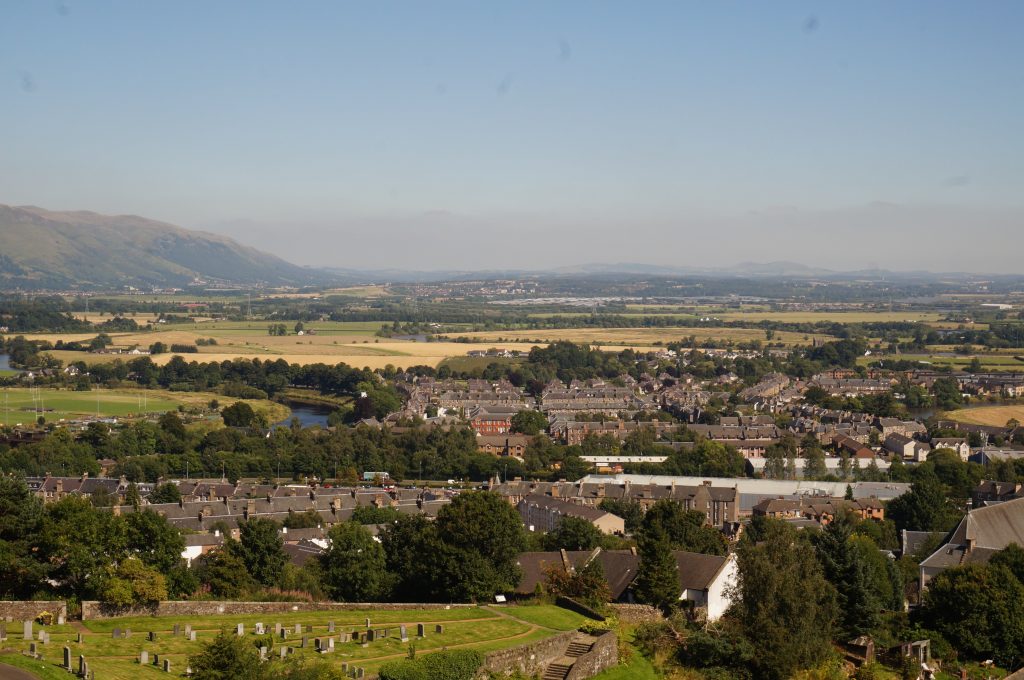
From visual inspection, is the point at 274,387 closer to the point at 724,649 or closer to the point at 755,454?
the point at 755,454

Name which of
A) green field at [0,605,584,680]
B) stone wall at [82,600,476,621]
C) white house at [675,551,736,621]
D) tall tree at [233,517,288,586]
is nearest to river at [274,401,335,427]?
tall tree at [233,517,288,586]

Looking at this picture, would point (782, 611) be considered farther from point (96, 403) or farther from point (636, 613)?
point (96, 403)

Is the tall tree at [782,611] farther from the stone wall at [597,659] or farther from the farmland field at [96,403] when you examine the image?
the farmland field at [96,403]

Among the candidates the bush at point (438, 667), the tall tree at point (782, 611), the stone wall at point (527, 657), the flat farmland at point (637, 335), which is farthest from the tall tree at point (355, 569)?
the flat farmland at point (637, 335)

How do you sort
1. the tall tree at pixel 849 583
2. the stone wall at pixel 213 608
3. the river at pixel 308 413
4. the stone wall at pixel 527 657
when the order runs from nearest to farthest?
the stone wall at pixel 527 657, the stone wall at pixel 213 608, the tall tree at pixel 849 583, the river at pixel 308 413

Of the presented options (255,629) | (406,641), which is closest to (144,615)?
(255,629)
